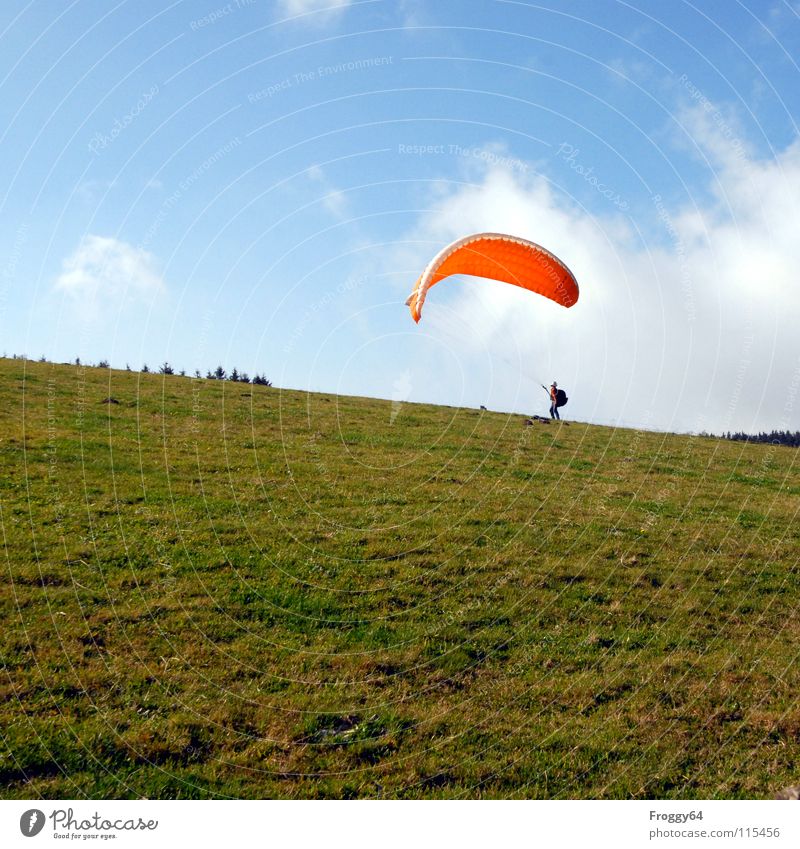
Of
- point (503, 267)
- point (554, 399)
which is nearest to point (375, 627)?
point (503, 267)

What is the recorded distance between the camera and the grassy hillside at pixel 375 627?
896 centimetres

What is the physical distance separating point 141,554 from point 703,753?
10791 mm

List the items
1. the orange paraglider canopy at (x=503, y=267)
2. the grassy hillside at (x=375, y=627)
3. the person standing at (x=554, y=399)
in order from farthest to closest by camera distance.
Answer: the person standing at (x=554, y=399) < the orange paraglider canopy at (x=503, y=267) < the grassy hillside at (x=375, y=627)

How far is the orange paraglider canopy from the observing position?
704 inches

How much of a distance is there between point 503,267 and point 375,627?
12.4 m

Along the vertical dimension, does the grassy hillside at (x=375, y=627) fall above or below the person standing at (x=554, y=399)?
below

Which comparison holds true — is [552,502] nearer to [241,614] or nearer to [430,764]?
[241,614]

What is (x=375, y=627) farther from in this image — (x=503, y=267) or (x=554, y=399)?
(x=554, y=399)

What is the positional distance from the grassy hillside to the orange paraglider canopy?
6140mm

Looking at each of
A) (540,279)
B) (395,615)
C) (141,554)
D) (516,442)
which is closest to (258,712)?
(395,615)

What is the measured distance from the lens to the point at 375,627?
12523mm

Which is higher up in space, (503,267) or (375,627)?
(503,267)

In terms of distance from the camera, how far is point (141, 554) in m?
14.4

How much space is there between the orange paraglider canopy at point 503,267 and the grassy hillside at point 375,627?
614 cm
